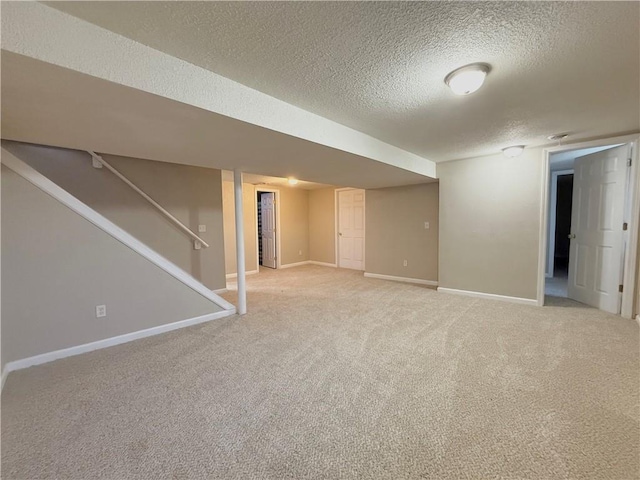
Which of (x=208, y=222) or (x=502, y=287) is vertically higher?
(x=208, y=222)

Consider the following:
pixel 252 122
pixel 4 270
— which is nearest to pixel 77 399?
pixel 4 270

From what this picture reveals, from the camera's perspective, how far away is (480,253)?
4.27m

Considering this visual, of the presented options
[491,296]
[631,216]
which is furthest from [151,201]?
[631,216]

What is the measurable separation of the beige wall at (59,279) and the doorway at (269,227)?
4184 mm

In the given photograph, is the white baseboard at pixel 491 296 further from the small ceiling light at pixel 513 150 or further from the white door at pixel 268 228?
the white door at pixel 268 228

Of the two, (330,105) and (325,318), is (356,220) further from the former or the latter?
(330,105)

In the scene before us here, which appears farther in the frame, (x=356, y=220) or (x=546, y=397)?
(x=356, y=220)

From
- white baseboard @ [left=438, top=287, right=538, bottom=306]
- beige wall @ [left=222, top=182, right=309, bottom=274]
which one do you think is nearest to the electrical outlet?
beige wall @ [left=222, top=182, right=309, bottom=274]

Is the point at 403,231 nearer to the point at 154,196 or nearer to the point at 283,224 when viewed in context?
the point at 283,224

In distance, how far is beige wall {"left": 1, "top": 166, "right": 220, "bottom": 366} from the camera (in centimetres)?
233

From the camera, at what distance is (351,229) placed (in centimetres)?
709

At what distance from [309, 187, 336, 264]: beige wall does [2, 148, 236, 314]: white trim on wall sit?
4376 mm

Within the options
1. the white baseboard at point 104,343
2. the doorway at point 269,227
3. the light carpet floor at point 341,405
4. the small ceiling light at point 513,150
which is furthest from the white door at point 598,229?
the doorway at point 269,227

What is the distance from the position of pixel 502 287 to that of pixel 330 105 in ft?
12.1
